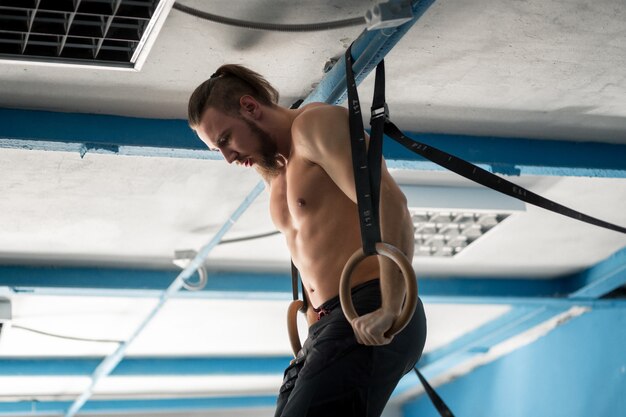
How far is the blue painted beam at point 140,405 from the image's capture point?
9531 mm

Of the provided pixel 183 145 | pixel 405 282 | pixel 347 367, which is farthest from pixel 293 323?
pixel 183 145

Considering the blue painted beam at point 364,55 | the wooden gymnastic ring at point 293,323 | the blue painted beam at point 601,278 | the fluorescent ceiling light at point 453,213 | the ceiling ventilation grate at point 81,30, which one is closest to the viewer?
the wooden gymnastic ring at point 293,323

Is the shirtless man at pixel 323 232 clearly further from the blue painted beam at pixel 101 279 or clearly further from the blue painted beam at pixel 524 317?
the blue painted beam at pixel 524 317

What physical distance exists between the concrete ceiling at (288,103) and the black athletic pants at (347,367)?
1.37 metres

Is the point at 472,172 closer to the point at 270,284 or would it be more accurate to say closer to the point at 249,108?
the point at 249,108

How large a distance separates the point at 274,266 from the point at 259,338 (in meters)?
1.84

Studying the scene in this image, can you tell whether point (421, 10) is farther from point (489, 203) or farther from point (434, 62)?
point (489, 203)

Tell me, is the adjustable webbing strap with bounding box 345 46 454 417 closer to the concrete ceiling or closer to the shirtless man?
the shirtless man

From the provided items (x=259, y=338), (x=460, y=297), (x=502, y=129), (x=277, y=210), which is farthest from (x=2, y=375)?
(x=277, y=210)

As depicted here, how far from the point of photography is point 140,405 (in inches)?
392

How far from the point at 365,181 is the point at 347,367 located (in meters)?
0.47

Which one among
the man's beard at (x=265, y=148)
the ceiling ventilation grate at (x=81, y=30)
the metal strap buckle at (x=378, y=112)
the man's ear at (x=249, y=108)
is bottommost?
the metal strap buckle at (x=378, y=112)

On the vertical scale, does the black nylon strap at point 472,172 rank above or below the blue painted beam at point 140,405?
below

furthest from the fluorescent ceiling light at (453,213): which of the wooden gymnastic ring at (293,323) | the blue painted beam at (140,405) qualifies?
the blue painted beam at (140,405)
